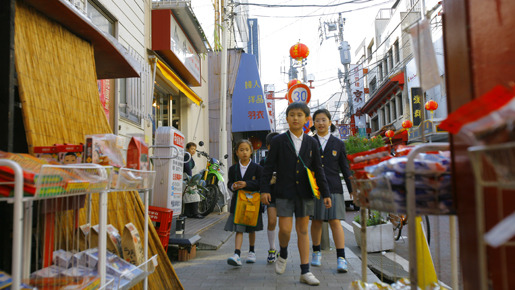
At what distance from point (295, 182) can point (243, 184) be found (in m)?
1.02

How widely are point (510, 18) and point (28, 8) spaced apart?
2.57 m

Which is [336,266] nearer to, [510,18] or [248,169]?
[248,169]

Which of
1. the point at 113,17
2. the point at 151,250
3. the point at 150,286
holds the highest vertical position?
the point at 113,17

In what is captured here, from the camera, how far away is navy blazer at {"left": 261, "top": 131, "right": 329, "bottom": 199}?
395cm

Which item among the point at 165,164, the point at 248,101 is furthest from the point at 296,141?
the point at 248,101

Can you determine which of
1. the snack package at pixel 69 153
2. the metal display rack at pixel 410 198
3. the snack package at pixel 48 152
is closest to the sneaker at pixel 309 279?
the metal display rack at pixel 410 198

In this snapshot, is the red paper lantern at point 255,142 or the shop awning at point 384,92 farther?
the shop awning at point 384,92

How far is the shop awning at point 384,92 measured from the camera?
25.9 metres

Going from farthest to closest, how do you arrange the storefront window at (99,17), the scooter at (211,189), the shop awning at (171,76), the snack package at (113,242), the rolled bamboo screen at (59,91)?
the scooter at (211,189), the shop awning at (171,76), the storefront window at (99,17), the snack package at (113,242), the rolled bamboo screen at (59,91)

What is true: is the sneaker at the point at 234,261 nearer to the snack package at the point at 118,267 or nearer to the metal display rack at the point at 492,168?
the snack package at the point at 118,267

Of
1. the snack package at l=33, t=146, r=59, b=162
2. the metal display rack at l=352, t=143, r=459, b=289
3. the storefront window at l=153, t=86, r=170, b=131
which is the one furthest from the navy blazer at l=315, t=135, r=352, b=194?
the storefront window at l=153, t=86, r=170, b=131

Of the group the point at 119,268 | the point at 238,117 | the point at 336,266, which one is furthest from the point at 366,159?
the point at 238,117

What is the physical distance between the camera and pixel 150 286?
10.1 ft

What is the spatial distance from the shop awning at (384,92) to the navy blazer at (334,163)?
2316 centimetres
